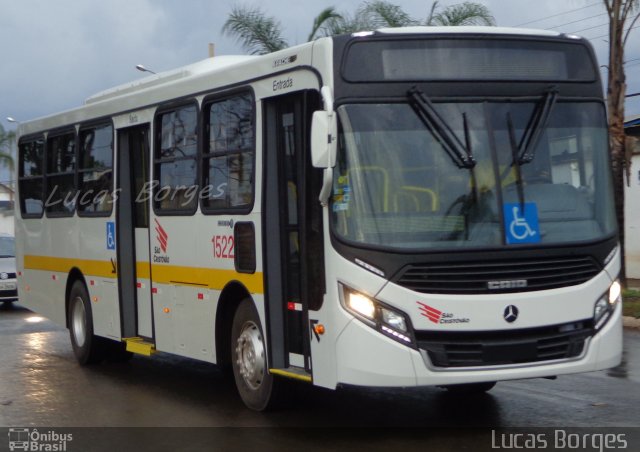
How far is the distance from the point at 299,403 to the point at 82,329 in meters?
4.58

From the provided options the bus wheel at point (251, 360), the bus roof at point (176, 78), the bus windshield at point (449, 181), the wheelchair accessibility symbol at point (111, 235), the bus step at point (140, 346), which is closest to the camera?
the bus windshield at point (449, 181)

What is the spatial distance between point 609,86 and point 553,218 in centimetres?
1210

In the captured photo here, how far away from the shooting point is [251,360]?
962 cm

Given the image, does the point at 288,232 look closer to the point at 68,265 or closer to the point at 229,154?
the point at 229,154

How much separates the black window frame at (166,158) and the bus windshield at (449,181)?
282cm

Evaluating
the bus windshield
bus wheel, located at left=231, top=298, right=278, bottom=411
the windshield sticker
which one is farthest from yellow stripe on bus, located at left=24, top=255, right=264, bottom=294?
the bus windshield

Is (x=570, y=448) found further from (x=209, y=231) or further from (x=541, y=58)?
(x=209, y=231)

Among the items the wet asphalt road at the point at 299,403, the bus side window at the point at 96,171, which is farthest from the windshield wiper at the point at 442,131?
the bus side window at the point at 96,171

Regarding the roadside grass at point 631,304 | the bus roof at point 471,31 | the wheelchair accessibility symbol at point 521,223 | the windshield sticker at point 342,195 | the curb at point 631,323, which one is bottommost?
the curb at point 631,323

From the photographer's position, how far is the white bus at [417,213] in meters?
7.86

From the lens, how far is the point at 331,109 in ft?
26.0

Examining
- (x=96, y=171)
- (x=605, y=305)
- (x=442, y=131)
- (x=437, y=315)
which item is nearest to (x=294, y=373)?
(x=437, y=315)

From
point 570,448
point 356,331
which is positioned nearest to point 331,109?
point 356,331

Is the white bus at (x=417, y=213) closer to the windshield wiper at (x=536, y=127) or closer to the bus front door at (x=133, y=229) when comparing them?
the windshield wiper at (x=536, y=127)
